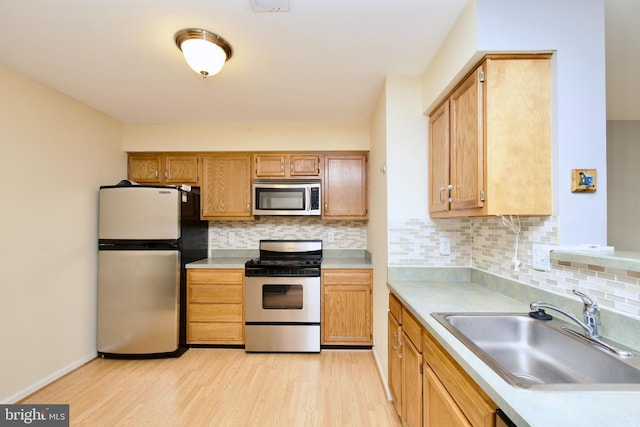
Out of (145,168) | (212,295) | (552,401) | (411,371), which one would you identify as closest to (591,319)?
(552,401)

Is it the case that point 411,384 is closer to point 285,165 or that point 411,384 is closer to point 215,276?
point 215,276

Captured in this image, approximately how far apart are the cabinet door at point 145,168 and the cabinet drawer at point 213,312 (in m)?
1.50

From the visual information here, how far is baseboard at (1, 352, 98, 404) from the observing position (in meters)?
2.03

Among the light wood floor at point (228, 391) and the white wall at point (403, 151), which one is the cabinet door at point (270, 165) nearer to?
the white wall at point (403, 151)

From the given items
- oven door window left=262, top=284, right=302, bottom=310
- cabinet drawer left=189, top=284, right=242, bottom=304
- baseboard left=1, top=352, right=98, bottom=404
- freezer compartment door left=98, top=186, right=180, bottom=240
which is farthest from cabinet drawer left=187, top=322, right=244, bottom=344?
freezer compartment door left=98, top=186, right=180, bottom=240

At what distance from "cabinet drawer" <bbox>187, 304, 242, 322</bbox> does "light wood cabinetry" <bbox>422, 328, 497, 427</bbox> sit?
6.94 ft

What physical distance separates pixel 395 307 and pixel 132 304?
2420 millimetres

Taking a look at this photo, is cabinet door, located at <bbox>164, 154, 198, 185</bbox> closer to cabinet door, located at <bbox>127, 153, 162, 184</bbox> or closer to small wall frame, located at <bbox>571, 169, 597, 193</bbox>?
cabinet door, located at <bbox>127, 153, 162, 184</bbox>

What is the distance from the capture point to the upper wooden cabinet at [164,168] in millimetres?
3217

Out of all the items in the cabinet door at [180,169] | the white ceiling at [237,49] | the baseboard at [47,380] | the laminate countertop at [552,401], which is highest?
the white ceiling at [237,49]

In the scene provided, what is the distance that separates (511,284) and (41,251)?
3.32m

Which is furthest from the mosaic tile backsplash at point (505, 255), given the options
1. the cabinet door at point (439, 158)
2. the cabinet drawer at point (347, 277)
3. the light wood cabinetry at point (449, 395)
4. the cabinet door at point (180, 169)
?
the cabinet door at point (180, 169)

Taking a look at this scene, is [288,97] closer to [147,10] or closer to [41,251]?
[147,10]

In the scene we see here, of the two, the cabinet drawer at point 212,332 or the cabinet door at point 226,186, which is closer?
the cabinet drawer at point 212,332
